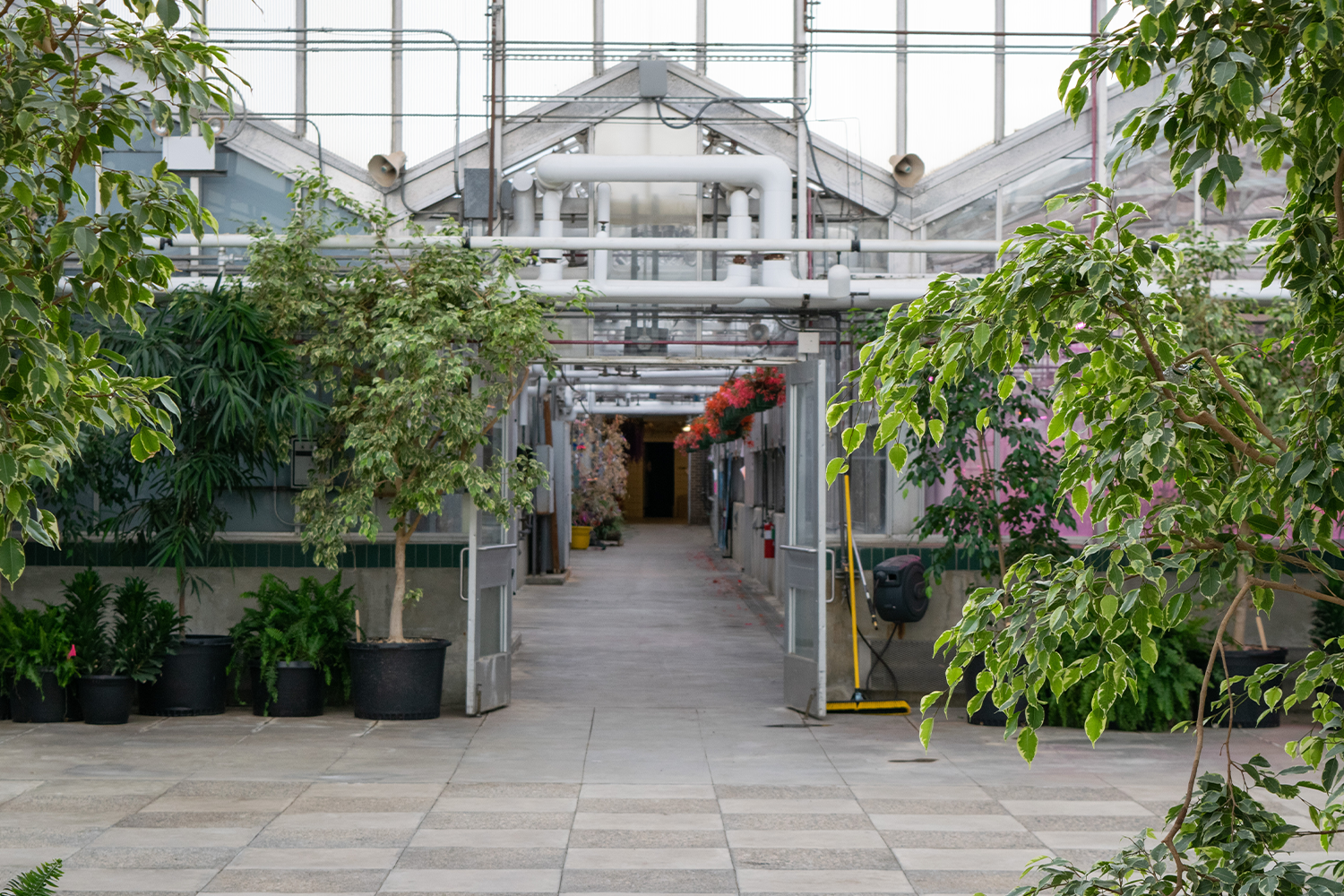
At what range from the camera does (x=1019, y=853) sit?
15.8 ft

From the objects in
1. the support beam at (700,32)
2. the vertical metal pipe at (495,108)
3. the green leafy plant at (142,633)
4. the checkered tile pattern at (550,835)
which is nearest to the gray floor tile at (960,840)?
the checkered tile pattern at (550,835)

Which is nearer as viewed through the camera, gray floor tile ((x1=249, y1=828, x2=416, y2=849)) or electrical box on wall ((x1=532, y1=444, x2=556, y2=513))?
gray floor tile ((x1=249, y1=828, x2=416, y2=849))

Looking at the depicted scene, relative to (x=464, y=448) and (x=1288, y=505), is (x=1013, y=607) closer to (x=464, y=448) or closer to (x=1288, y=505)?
(x=1288, y=505)

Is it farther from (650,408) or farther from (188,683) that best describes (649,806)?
(650,408)

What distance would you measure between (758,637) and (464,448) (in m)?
4.83

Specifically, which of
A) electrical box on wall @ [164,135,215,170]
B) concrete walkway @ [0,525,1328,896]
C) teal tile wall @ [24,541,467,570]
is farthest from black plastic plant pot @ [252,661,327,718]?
electrical box on wall @ [164,135,215,170]

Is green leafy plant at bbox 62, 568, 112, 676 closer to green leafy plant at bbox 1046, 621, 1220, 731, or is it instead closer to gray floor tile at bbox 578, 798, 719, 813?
gray floor tile at bbox 578, 798, 719, 813

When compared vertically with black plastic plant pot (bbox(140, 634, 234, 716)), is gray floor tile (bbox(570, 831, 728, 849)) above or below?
below

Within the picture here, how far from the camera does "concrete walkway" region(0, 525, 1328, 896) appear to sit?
14.9ft

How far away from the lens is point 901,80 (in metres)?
10.3

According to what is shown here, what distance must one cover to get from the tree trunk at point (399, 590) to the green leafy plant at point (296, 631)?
264 mm

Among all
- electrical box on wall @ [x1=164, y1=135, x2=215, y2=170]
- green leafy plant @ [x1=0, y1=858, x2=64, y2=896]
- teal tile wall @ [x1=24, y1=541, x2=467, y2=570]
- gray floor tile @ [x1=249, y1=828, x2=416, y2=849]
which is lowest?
gray floor tile @ [x1=249, y1=828, x2=416, y2=849]

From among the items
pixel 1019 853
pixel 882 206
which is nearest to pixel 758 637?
pixel 882 206

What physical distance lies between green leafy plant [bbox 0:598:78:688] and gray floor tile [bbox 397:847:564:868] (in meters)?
3.32
